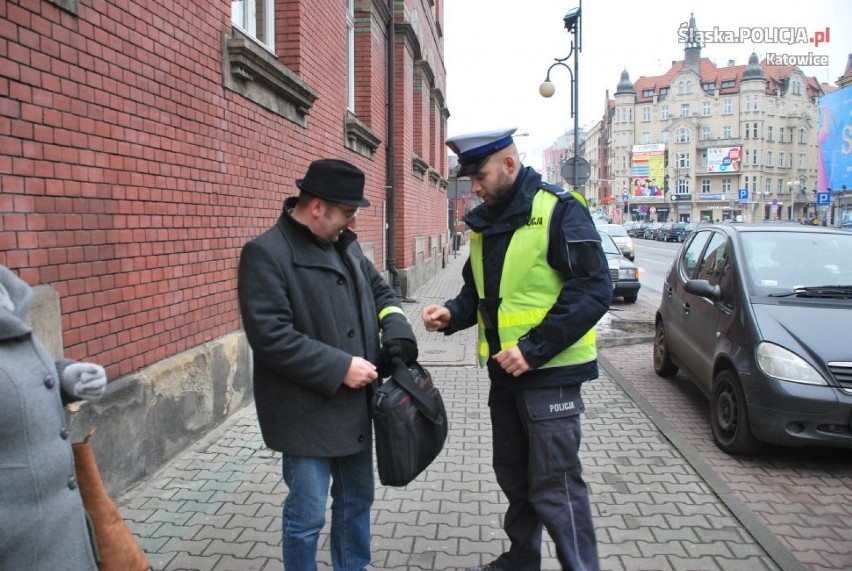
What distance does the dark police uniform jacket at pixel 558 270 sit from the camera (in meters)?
2.53

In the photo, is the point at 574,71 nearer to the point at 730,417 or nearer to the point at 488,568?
the point at 730,417

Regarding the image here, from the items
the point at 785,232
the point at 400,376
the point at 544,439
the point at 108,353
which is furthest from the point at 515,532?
the point at 785,232

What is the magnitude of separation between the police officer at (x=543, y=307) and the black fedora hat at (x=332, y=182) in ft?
1.70

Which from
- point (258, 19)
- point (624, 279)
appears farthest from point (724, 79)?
point (258, 19)

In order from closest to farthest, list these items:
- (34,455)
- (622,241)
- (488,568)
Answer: (34,455) < (488,568) < (622,241)

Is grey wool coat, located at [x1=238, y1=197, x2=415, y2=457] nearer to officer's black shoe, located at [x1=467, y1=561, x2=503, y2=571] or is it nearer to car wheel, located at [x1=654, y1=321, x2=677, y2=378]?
officer's black shoe, located at [x1=467, y1=561, x2=503, y2=571]

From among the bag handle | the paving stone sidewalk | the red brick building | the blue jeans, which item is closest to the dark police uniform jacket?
the bag handle

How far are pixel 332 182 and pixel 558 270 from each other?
3.13ft

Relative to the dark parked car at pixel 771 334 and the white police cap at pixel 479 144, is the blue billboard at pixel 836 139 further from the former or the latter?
the white police cap at pixel 479 144

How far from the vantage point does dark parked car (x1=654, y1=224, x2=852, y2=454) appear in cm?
416

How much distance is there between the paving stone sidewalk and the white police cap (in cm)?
192

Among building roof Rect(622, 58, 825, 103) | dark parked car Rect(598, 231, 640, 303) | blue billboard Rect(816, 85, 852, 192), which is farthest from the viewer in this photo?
building roof Rect(622, 58, 825, 103)

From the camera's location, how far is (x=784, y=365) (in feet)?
14.0

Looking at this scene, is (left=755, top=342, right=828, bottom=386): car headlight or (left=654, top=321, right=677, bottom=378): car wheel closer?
(left=755, top=342, right=828, bottom=386): car headlight
